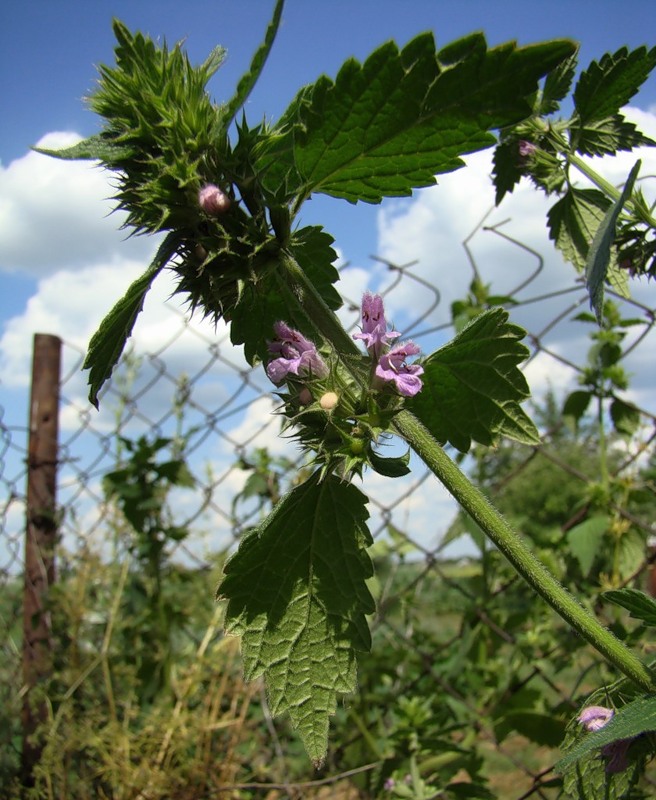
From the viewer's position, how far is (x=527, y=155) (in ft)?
4.21

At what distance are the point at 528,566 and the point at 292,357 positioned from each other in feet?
1.26

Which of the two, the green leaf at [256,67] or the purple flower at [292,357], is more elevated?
the green leaf at [256,67]

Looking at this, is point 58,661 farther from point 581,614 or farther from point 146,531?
point 581,614

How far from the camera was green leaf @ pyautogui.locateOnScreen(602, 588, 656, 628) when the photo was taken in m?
0.85

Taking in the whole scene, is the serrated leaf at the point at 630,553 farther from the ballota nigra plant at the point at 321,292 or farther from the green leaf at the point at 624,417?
the ballota nigra plant at the point at 321,292

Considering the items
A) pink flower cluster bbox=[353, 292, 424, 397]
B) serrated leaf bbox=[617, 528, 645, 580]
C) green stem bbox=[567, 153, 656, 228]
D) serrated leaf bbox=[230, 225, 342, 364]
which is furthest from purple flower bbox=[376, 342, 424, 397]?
serrated leaf bbox=[617, 528, 645, 580]

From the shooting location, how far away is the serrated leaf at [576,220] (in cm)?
131

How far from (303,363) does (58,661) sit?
2351 mm

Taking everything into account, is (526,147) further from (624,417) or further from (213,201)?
(624,417)

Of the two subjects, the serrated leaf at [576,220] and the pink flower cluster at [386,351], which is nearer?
the pink flower cluster at [386,351]

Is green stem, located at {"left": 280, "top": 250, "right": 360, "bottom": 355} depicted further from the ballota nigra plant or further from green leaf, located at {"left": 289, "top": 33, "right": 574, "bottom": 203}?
green leaf, located at {"left": 289, "top": 33, "right": 574, "bottom": 203}

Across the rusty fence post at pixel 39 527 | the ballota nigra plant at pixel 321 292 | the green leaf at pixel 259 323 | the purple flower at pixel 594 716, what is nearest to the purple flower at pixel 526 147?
the ballota nigra plant at pixel 321 292

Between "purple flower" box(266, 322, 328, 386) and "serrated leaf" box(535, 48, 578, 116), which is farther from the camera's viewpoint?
"serrated leaf" box(535, 48, 578, 116)

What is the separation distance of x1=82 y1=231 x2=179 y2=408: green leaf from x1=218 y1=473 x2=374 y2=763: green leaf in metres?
0.26
